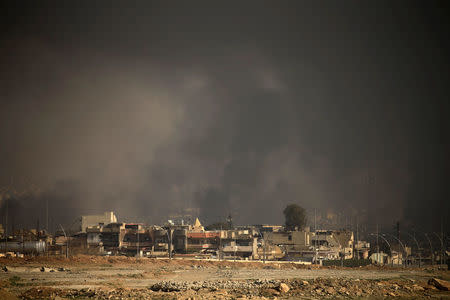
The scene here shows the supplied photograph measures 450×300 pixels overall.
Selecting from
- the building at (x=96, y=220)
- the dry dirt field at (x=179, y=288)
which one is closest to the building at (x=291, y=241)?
the building at (x=96, y=220)

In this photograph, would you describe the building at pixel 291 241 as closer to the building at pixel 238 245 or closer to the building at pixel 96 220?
the building at pixel 238 245

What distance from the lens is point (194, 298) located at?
5322cm

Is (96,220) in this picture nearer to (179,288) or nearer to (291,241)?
(291,241)

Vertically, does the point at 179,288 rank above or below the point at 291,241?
above

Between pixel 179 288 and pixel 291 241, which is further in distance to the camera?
pixel 291 241

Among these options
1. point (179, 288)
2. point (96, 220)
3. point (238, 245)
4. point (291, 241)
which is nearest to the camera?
point (179, 288)

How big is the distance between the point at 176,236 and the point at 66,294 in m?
102

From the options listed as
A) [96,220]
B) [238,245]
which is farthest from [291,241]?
[96,220]

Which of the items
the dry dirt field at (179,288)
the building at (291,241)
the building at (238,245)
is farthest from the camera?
the building at (291,241)

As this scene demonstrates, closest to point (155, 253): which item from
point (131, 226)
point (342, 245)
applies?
point (131, 226)

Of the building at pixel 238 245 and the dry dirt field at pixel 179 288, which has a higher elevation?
the dry dirt field at pixel 179 288

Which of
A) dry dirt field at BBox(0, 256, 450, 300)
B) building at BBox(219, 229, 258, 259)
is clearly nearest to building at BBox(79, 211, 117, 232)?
building at BBox(219, 229, 258, 259)

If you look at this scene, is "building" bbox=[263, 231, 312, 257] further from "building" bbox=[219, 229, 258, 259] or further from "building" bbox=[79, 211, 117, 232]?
"building" bbox=[79, 211, 117, 232]

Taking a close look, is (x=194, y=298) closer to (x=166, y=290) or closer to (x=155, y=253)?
(x=166, y=290)
